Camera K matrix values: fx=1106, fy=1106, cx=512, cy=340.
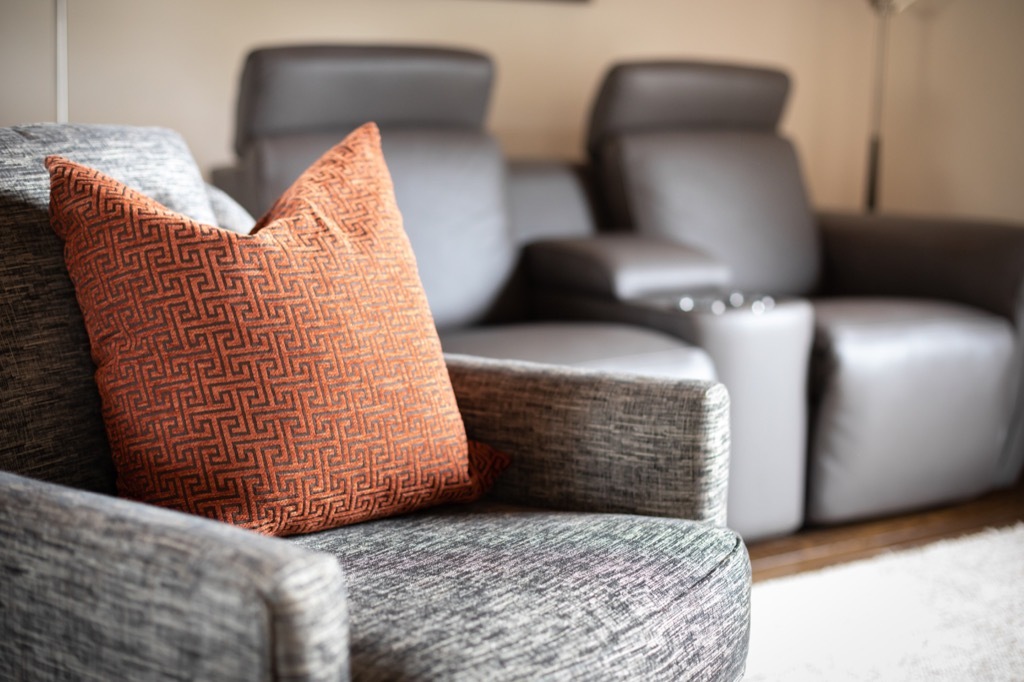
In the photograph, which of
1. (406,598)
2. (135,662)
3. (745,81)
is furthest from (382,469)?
(745,81)

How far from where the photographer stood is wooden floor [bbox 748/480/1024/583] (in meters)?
2.14

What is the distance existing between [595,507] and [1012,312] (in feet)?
4.95


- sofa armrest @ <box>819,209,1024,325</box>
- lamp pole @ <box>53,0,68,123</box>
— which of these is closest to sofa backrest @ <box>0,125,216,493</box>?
lamp pole @ <box>53,0,68,123</box>

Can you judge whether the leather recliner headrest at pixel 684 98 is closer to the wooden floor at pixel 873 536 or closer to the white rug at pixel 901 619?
the wooden floor at pixel 873 536

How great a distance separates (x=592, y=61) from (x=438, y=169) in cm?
100

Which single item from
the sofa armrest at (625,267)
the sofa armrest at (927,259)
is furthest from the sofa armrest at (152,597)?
the sofa armrest at (927,259)

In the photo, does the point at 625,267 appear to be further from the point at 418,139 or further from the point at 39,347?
the point at 39,347

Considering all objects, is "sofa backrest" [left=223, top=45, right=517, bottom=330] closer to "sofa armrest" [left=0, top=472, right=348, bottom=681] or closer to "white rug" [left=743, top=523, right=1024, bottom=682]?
"white rug" [left=743, top=523, right=1024, bottom=682]

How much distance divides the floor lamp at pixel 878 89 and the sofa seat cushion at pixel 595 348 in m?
1.42

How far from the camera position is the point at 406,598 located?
0.98 meters

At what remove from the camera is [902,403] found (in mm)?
2246

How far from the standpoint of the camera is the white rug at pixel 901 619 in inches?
66.0

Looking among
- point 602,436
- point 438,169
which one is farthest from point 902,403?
point 602,436

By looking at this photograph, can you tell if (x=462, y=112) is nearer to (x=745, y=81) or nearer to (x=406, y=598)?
(x=745, y=81)
